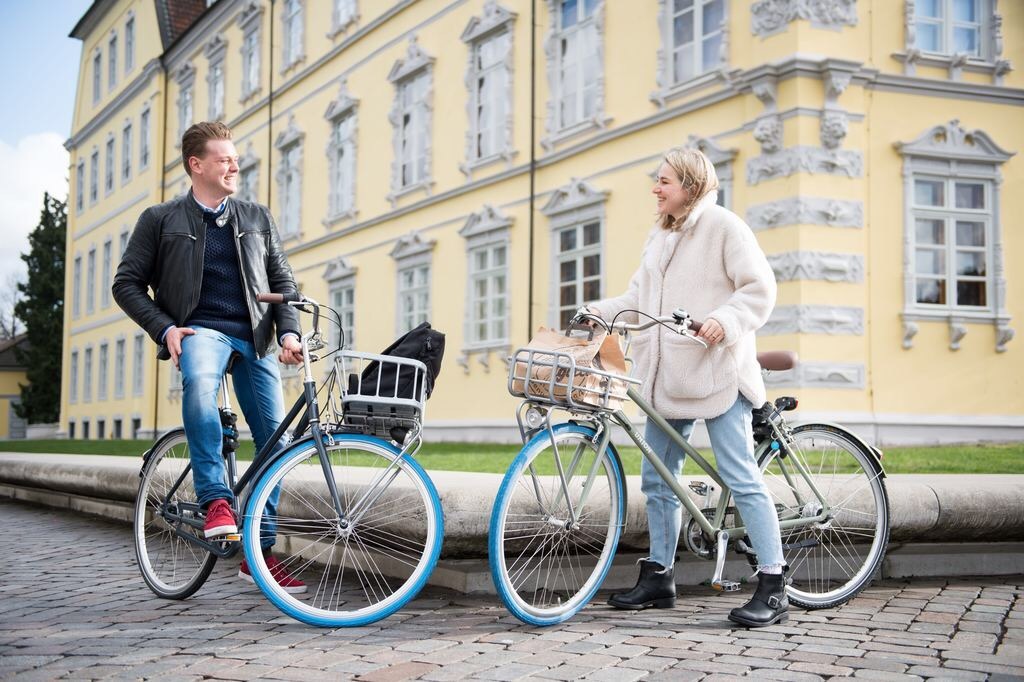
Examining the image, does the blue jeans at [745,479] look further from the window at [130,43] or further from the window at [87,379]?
the window at [87,379]

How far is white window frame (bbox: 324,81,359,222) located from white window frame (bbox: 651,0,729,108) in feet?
34.9

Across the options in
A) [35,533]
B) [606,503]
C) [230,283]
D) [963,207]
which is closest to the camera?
[606,503]

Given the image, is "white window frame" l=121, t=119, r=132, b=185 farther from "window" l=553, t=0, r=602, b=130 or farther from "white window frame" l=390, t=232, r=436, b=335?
"window" l=553, t=0, r=602, b=130

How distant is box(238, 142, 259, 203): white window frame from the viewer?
30719 millimetres

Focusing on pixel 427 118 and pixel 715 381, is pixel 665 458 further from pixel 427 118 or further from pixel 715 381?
pixel 427 118

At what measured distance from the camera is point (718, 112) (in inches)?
599

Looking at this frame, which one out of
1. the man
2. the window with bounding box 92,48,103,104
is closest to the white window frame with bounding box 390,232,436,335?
the man

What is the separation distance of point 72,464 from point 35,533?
0.82 m

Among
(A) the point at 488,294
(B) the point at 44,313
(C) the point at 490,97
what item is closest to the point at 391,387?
(A) the point at 488,294

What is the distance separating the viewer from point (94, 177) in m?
43.6

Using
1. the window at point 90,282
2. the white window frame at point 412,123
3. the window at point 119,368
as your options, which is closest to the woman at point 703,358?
the white window frame at point 412,123

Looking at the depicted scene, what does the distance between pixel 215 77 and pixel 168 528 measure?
30.4 meters

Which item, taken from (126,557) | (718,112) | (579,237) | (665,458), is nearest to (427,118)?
(579,237)

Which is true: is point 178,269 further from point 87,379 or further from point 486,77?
point 87,379
